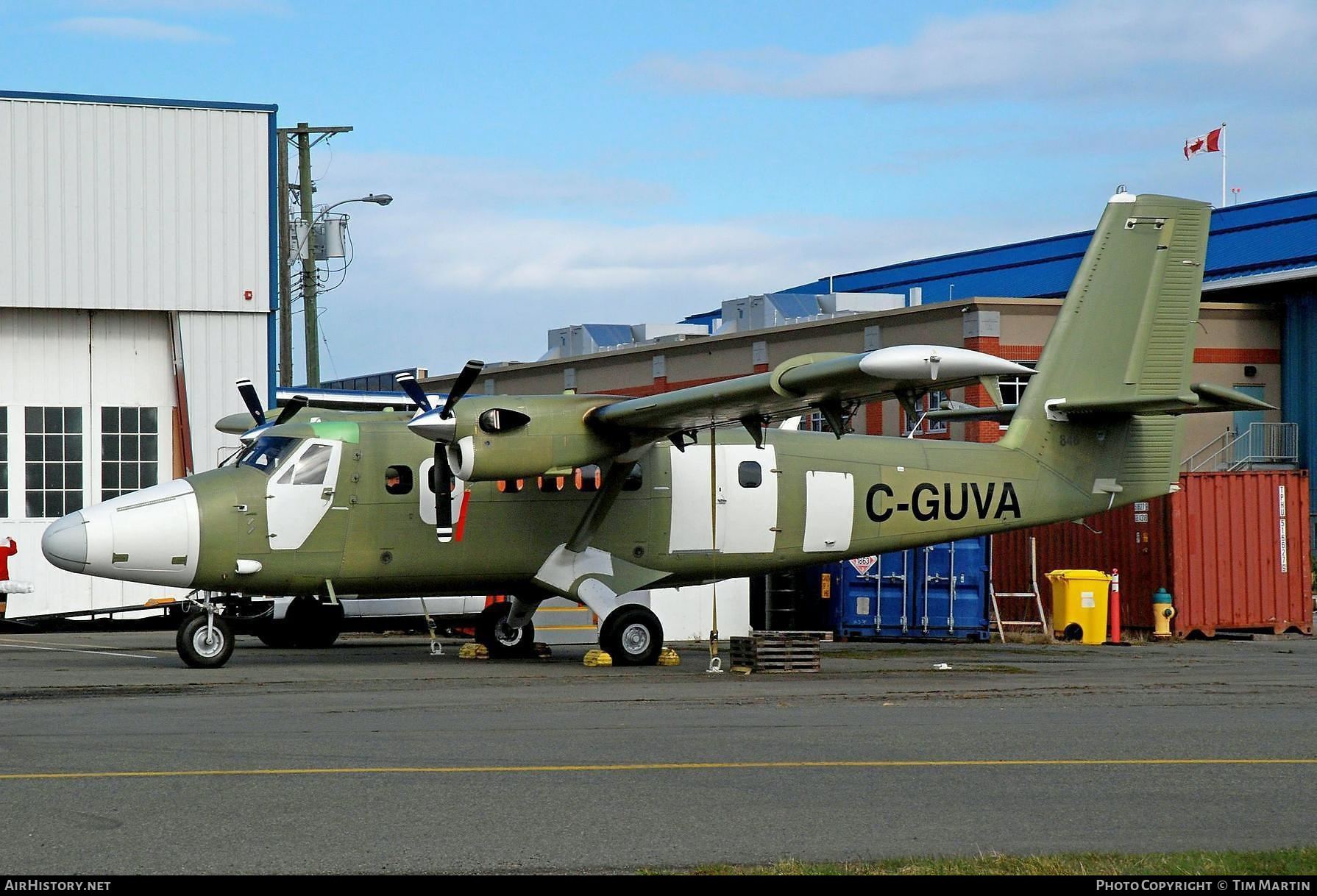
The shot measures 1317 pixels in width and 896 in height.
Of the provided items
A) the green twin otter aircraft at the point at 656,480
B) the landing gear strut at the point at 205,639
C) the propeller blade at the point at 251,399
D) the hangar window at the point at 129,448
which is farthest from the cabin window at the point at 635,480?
the hangar window at the point at 129,448

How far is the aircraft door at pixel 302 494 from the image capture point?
18047 mm

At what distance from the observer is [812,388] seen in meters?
16.4

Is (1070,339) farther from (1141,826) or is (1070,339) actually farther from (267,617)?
(1141,826)

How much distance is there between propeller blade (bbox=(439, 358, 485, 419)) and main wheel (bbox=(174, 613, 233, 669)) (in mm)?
3748

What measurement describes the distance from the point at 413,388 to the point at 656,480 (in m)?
3.64

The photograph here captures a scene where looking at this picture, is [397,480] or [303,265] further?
[303,265]

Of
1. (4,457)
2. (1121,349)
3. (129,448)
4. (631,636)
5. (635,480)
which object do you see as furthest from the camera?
(129,448)

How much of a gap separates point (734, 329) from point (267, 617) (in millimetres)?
39704

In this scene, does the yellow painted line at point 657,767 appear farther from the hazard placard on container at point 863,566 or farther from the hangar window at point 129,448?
the hangar window at point 129,448

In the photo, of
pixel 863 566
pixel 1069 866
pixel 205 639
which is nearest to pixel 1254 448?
pixel 863 566

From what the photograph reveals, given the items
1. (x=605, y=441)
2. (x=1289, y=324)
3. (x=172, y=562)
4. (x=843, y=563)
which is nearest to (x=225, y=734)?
(x=172, y=562)

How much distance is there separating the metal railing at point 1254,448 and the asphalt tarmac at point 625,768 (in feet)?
110

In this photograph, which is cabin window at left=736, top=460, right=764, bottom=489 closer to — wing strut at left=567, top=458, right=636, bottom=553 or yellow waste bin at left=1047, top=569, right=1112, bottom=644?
wing strut at left=567, top=458, right=636, bottom=553

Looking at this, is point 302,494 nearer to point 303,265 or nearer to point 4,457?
point 4,457
